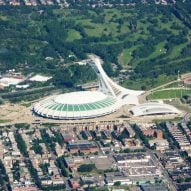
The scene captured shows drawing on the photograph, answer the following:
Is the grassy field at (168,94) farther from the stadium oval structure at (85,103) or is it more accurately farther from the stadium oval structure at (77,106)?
the stadium oval structure at (77,106)

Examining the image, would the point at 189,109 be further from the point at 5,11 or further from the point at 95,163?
the point at 5,11

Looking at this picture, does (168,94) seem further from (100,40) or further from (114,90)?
(100,40)

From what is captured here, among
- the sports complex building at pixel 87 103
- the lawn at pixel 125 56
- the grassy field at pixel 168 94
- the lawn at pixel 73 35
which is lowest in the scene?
the lawn at pixel 125 56

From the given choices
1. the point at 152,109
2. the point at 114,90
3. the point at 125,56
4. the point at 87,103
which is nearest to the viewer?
the point at 87,103

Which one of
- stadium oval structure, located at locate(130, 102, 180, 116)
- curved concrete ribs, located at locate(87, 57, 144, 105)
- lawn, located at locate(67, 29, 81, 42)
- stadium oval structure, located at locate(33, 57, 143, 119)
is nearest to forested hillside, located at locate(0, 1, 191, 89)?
lawn, located at locate(67, 29, 81, 42)

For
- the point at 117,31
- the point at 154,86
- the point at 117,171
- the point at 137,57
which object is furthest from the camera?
the point at 117,31

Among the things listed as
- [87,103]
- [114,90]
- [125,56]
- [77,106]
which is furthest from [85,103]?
[125,56]

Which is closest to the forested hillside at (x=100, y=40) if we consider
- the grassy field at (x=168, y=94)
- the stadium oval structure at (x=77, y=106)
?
the grassy field at (x=168, y=94)

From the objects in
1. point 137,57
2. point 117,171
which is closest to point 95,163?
point 117,171
